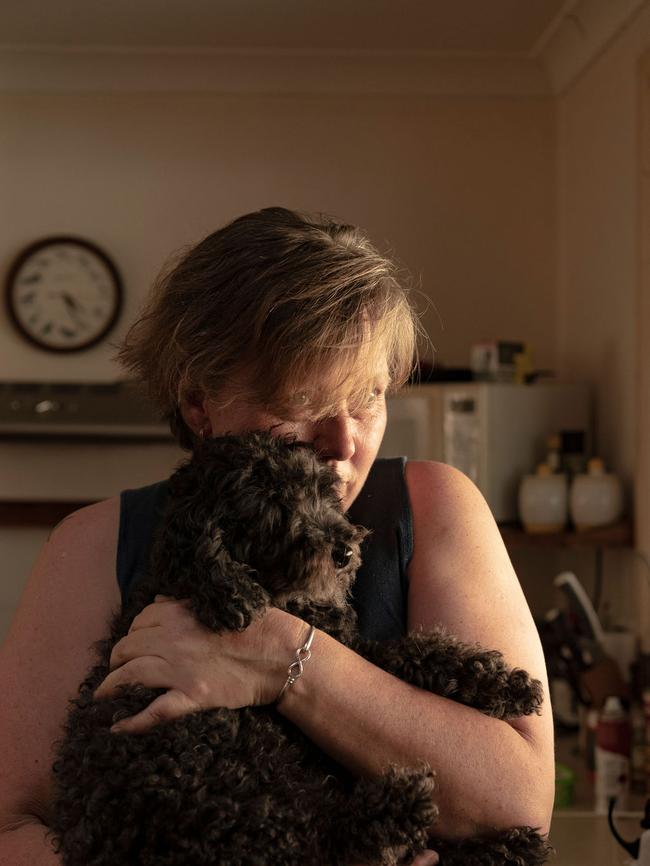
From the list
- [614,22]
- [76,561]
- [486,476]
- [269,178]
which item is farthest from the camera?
[269,178]

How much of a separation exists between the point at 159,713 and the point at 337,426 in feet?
1.18

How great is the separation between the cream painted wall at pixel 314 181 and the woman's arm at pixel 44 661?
2.89 meters

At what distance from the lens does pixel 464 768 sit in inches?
39.3

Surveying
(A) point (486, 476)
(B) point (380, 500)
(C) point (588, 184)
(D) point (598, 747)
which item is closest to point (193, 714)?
(B) point (380, 500)

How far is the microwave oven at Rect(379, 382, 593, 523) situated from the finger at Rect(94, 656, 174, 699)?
2.43 meters

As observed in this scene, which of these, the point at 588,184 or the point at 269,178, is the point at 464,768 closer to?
the point at 588,184

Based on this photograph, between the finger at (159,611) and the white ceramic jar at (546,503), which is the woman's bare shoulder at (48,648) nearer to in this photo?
the finger at (159,611)

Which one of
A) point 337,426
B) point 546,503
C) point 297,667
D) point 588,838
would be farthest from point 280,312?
point 546,503

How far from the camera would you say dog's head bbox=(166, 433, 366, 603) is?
3.16ft

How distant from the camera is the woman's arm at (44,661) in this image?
45.4 inches

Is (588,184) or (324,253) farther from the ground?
(588,184)

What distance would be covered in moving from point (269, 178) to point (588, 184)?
1.25 meters

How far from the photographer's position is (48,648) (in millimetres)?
1189

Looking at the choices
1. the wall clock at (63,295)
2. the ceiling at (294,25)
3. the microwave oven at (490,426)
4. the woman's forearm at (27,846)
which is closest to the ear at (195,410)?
the woman's forearm at (27,846)
